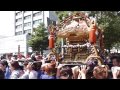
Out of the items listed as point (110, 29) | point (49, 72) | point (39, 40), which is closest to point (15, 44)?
point (39, 40)

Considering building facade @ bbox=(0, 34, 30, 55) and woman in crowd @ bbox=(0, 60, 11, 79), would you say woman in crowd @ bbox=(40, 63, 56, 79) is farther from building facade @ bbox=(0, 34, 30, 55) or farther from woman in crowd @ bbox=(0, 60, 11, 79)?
building facade @ bbox=(0, 34, 30, 55)

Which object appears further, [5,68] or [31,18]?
[31,18]

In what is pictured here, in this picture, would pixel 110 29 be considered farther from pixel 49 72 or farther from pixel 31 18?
pixel 49 72

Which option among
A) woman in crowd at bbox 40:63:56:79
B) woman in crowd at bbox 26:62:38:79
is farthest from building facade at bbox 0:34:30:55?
woman in crowd at bbox 40:63:56:79

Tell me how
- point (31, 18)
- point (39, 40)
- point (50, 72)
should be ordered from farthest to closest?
point (39, 40), point (31, 18), point (50, 72)

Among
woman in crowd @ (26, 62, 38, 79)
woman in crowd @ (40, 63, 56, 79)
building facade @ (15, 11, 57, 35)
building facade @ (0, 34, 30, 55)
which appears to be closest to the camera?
woman in crowd @ (40, 63, 56, 79)

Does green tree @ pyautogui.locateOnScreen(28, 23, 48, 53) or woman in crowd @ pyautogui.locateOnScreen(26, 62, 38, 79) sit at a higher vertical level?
green tree @ pyautogui.locateOnScreen(28, 23, 48, 53)

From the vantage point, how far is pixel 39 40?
19.9ft

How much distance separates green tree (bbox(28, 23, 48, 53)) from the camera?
5.85m

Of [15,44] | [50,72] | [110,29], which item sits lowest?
[50,72]

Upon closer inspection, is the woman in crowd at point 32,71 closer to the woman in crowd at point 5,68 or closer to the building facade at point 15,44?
the woman in crowd at point 5,68

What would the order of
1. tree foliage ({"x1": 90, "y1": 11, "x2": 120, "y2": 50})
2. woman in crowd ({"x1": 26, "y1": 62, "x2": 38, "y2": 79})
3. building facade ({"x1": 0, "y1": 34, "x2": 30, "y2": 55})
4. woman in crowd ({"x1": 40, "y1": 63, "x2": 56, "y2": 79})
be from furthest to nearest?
1. tree foliage ({"x1": 90, "y1": 11, "x2": 120, "y2": 50})
2. building facade ({"x1": 0, "y1": 34, "x2": 30, "y2": 55})
3. woman in crowd ({"x1": 26, "y1": 62, "x2": 38, "y2": 79})
4. woman in crowd ({"x1": 40, "y1": 63, "x2": 56, "y2": 79})
